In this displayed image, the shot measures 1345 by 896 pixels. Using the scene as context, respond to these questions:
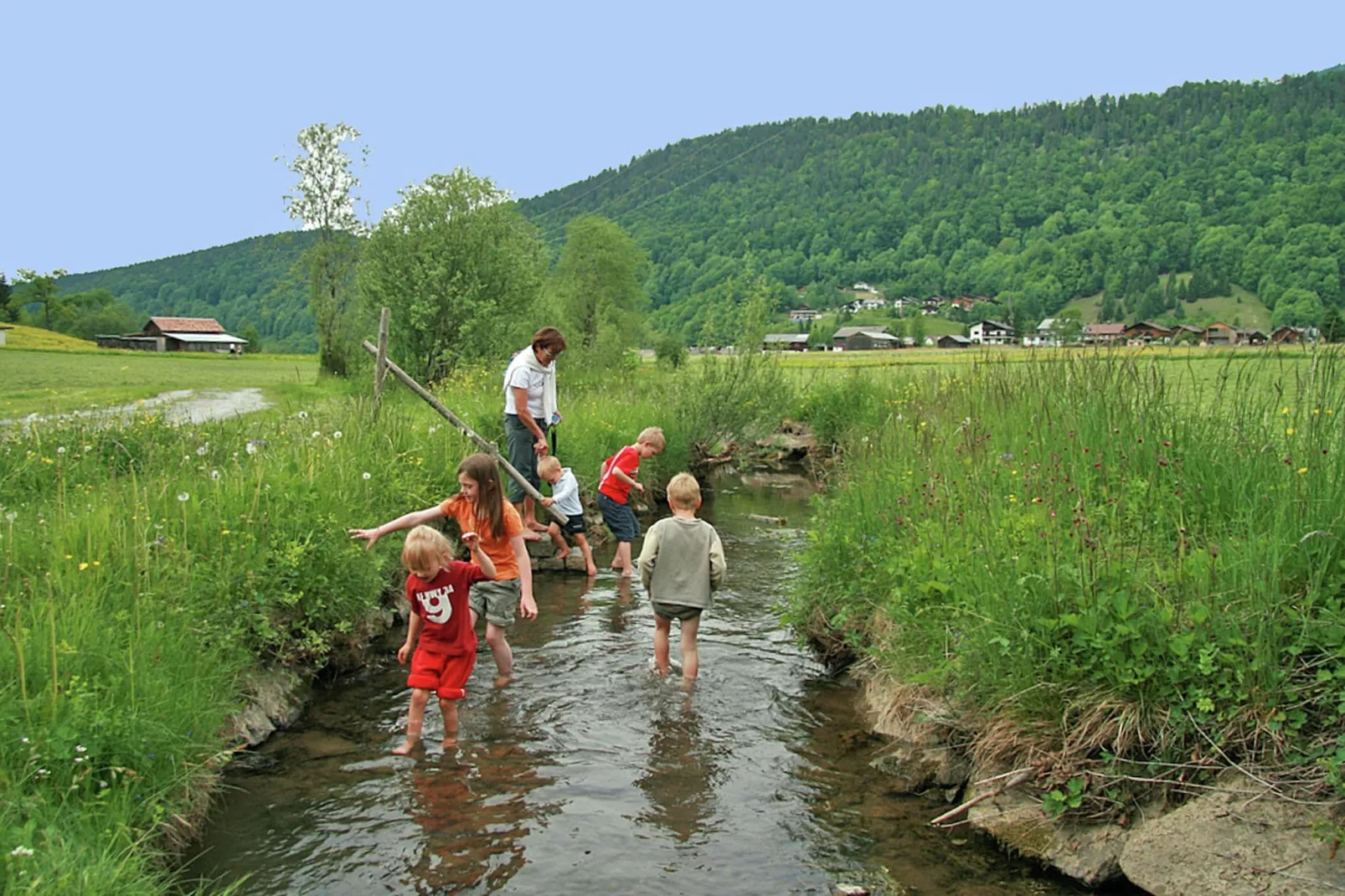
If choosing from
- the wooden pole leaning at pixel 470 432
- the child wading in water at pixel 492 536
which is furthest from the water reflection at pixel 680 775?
the wooden pole leaning at pixel 470 432

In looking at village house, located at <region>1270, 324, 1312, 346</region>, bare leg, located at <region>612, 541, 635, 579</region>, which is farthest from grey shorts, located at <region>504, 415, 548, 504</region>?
village house, located at <region>1270, 324, 1312, 346</region>

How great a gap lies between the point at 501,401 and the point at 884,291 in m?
163

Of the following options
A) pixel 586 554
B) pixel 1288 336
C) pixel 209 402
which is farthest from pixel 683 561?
pixel 209 402

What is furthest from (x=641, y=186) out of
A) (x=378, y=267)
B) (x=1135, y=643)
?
(x=1135, y=643)

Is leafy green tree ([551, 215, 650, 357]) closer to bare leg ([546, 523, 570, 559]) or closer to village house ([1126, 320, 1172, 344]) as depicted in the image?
bare leg ([546, 523, 570, 559])

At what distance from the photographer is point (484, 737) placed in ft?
22.9

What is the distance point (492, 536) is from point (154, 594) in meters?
2.37

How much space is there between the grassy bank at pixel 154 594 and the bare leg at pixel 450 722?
4.36 ft

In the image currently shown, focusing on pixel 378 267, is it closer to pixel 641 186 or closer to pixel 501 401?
pixel 501 401

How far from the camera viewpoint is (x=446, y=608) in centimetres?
662

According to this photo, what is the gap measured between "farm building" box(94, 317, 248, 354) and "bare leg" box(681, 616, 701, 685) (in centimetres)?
12678

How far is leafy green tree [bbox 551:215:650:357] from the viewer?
75.5 metres

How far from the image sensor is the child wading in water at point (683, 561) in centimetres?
780

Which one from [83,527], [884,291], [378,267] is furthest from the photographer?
[884,291]
